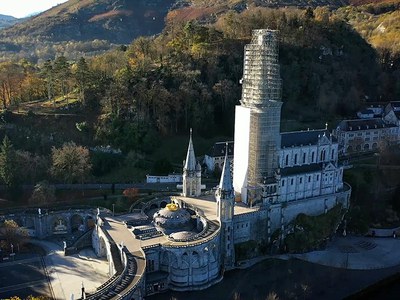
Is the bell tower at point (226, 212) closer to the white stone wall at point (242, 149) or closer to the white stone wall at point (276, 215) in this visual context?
the white stone wall at point (276, 215)

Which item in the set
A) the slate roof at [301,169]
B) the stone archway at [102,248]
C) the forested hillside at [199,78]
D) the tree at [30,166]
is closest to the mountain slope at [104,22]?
the forested hillside at [199,78]

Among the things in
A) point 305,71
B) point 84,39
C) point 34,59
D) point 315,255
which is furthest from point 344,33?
point 84,39

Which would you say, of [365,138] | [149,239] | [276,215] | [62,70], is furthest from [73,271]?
[365,138]

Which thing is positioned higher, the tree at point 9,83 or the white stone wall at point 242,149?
the tree at point 9,83

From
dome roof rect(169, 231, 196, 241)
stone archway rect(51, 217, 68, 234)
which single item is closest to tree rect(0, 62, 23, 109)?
stone archway rect(51, 217, 68, 234)

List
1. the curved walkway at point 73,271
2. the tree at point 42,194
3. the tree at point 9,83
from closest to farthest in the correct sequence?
the curved walkway at point 73,271, the tree at point 42,194, the tree at point 9,83

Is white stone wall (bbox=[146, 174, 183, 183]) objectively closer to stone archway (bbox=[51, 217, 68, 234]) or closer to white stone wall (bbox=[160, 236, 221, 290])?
stone archway (bbox=[51, 217, 68, 234])

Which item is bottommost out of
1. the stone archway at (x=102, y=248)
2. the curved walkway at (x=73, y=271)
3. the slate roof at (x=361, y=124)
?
the curved walkway at (x=73, y=271)
